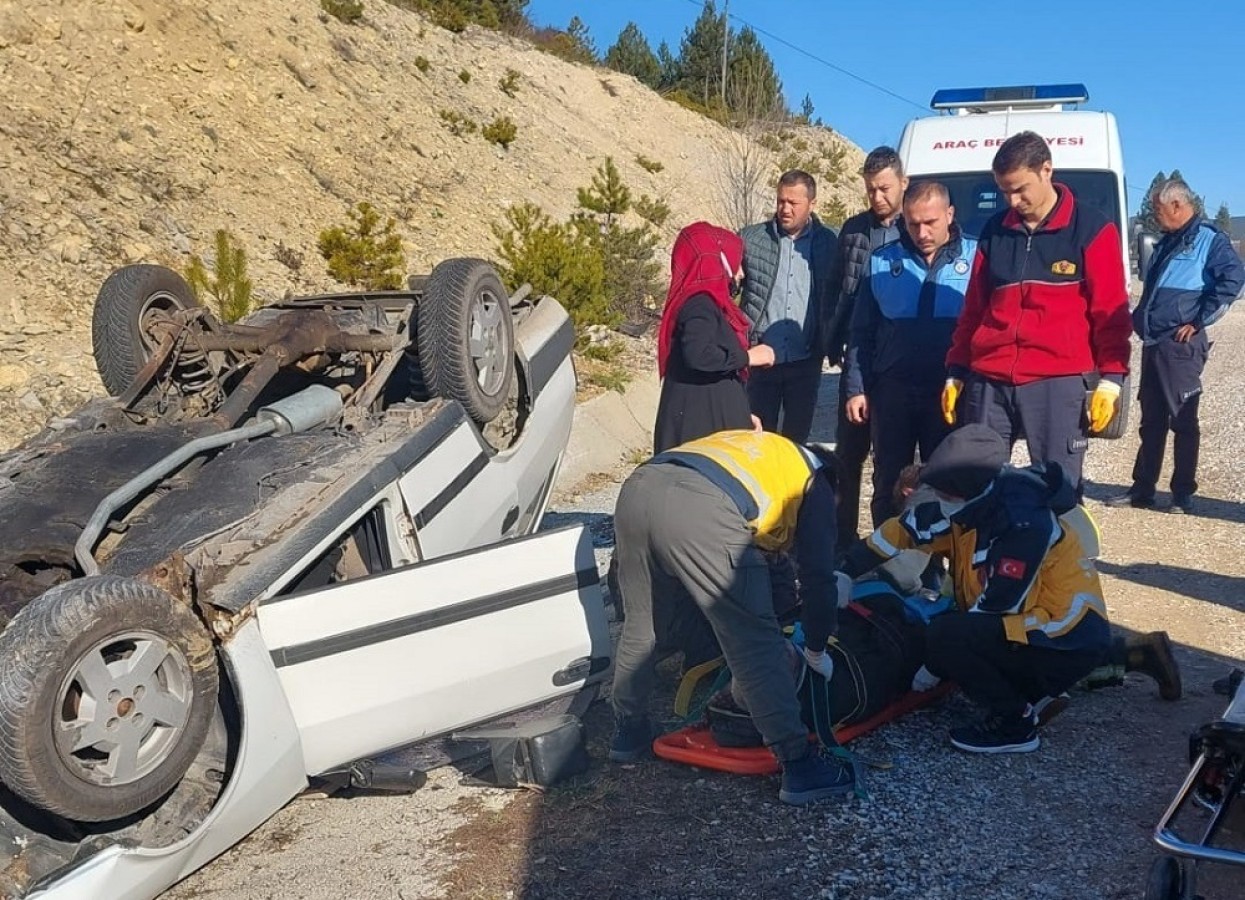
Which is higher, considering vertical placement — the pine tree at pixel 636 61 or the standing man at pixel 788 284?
the pine tree at pixel 636 61

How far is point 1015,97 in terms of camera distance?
8.86m

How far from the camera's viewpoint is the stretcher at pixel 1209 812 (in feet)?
8.44

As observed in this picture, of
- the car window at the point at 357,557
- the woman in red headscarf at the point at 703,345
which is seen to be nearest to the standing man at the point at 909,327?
the woman in red headscarf at the point at 703,345

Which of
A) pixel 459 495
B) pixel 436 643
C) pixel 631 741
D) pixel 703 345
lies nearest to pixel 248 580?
pixel 436 643

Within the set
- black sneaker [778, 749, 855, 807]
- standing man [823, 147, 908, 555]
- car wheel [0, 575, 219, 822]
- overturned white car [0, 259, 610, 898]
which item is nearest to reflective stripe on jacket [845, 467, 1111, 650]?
black sneaker [778, 749, 855, 807]

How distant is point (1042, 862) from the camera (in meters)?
3.22

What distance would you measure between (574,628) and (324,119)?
1456cm

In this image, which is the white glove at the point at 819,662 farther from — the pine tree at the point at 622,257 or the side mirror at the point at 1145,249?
the pine tree at the point at 622,257

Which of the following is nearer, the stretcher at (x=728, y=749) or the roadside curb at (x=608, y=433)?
the stretcher at (x=728, y=749)

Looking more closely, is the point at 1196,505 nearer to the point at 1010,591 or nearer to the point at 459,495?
the point at 1010,591

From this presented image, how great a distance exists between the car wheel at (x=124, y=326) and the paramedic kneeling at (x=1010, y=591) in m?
3.20

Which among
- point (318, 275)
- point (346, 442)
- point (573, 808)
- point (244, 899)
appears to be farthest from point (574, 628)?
point (318, 275)

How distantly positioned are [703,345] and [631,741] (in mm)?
1604

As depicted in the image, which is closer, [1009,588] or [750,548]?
[750,548]
